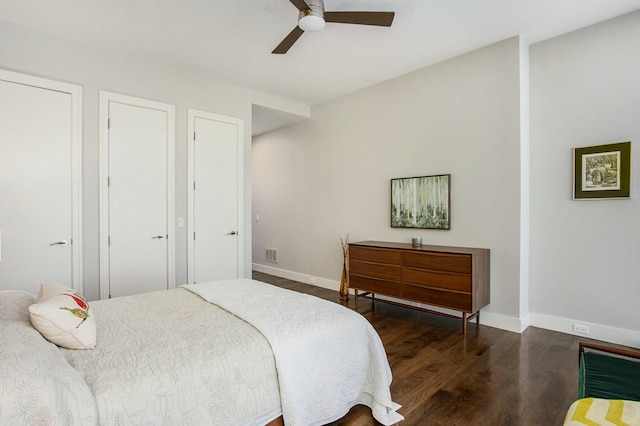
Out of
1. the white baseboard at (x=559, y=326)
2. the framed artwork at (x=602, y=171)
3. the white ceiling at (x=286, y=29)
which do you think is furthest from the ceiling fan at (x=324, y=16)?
the white baseboard at (x=559, y=326)

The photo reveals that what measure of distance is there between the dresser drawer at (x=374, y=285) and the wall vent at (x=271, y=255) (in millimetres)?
2296

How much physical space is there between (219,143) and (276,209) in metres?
2.13

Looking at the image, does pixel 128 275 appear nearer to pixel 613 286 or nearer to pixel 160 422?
pixel 160 422

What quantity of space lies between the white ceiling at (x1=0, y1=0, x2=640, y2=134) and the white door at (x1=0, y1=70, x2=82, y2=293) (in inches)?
27.1

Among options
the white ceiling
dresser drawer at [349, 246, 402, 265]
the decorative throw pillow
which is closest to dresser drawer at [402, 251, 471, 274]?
dresser drawer at [349, 246, 402, 265]

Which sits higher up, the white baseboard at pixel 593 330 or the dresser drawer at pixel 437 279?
the dresser drawer at pixel 437 279

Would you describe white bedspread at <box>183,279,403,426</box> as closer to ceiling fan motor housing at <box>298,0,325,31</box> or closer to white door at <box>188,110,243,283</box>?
ceiling fan motor housing at <box>298,0,325,31</box>

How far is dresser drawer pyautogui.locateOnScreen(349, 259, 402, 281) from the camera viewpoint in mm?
3811

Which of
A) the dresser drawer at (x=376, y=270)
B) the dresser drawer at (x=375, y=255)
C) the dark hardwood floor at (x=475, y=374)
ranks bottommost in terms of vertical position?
the dark hardwood floor at (x=475, y=374)

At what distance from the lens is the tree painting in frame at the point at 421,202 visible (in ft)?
12.8

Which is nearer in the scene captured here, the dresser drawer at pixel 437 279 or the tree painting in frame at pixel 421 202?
the dresser drawer at pixel 437 279

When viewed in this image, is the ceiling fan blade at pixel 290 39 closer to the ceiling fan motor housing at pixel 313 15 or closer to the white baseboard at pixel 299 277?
the ceiling fan motor housing at pixel 313 15

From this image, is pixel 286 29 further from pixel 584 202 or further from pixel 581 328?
pixel 581 328

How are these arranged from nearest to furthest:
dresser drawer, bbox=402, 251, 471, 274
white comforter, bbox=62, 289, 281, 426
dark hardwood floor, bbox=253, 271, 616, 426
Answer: white comforter, bbox=62, 289, 281, 426
dark hardwood floor, bbox=253, 271, 616, 426
dresser drawer, bbox=402, 251, 471, 274
